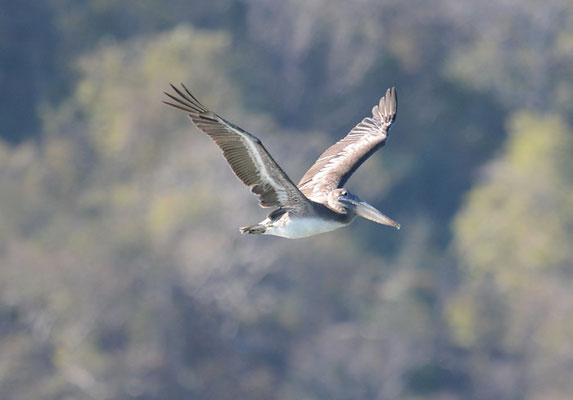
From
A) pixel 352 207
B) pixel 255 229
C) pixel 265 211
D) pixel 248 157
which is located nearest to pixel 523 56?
pixel 265 211

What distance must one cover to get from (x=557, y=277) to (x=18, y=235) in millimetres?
19469

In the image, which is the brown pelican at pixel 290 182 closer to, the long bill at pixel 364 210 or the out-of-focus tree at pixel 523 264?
the long bill at pixel 364 210

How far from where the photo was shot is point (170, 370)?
129 feet

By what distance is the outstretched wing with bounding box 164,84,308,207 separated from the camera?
12055mm

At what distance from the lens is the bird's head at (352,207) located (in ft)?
43.7

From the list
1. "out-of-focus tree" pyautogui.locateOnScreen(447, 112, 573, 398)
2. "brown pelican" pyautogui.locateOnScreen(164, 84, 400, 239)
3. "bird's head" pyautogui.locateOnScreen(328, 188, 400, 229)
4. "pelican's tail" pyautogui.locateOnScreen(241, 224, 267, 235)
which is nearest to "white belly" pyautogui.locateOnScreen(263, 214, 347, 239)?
"brown pelican" pyautogui.locateOnScreen(164, 84, 400, 239)

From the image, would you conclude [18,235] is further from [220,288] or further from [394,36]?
[394,36]

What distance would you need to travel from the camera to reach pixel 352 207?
1341 cm

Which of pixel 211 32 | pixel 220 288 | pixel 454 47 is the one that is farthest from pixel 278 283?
pixel 454 47

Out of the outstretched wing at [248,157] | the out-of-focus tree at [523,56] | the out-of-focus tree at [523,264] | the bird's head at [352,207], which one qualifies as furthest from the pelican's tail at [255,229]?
the out-of-focus tree at [523,56]

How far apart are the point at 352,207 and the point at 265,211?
2518 centimetres

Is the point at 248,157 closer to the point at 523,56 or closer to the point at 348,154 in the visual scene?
the point at 348,154

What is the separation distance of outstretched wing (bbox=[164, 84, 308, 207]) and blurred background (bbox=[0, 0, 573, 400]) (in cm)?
2570

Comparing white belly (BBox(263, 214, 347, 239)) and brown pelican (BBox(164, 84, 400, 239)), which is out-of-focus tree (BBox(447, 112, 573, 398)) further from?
white belly (BBox(263, 214, 347, 239))
